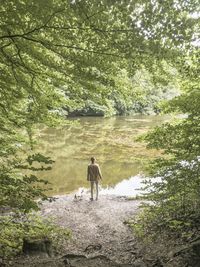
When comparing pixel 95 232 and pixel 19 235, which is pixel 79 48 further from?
pixel 95 232

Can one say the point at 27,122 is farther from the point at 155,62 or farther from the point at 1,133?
the point at 155,62

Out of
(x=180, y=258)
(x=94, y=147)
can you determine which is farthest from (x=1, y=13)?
(x=94, y=147)

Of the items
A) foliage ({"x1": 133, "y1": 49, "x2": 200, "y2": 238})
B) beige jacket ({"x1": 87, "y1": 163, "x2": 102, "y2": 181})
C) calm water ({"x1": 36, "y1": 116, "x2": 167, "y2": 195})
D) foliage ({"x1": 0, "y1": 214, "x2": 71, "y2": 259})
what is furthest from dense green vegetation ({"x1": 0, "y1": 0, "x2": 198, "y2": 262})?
beige jacket ({"x1": 87, "y1": 163, "x2": 102, "y2": 181})

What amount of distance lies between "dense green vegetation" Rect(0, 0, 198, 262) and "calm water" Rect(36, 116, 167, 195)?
8.92ft

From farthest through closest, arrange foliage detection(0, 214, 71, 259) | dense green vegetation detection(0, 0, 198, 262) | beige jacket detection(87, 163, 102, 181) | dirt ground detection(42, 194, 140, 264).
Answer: beige jacket detection(87, 163, 102, 181), dirt ground detection(42, 194, 140, 264), foliage detection(0, 214, 71, 259), dense green vegetation detection(0, 0, 198, 262)

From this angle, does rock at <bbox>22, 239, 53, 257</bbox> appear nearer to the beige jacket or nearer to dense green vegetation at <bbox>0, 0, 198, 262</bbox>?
dense green vegetation at <bbox>0, 0, 198, 262</bbox>

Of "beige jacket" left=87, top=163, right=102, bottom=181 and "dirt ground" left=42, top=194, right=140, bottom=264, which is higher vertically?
"beige jacket" left=87, top=163, right=102, bottom=181

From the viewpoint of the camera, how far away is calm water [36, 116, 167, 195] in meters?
19.3

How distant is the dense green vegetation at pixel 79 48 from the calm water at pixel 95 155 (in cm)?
272

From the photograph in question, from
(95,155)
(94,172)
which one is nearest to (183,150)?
(94,172)

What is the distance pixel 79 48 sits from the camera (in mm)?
5664

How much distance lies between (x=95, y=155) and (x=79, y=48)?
70.6 ft

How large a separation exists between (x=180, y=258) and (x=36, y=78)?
14.2 feet

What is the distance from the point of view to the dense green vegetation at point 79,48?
16.0 feet
